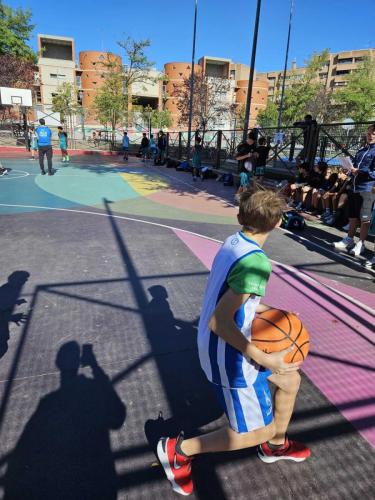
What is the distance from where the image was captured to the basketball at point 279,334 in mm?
1918

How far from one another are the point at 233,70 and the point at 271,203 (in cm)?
9296

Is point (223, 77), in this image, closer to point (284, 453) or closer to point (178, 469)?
point (284, 453)

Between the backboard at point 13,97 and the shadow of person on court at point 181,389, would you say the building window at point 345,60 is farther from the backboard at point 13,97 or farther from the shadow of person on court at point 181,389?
the shadow of person on court at point 181,389

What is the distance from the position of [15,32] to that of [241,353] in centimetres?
5173

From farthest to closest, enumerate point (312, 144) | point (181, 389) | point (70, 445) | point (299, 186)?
point (312, 144) < point (299, 186) < point (181, 389) < point (70, 445)

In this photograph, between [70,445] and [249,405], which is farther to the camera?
[70,445]

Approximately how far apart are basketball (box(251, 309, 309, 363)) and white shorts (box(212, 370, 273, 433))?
0.50 feet

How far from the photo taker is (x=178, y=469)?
2049mm

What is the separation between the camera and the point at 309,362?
3.28 metres

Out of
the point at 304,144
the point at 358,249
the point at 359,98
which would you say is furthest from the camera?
the point at 359,98

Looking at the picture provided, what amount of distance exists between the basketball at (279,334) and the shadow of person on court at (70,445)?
4.14 feet

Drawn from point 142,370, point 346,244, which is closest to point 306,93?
point 346,244

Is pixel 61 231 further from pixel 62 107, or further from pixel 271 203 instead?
pixel 62 107

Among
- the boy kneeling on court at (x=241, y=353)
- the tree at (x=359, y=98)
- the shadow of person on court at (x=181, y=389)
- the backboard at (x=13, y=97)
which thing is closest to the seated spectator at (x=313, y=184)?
the shadow of person on court at (x=181, y=389)
